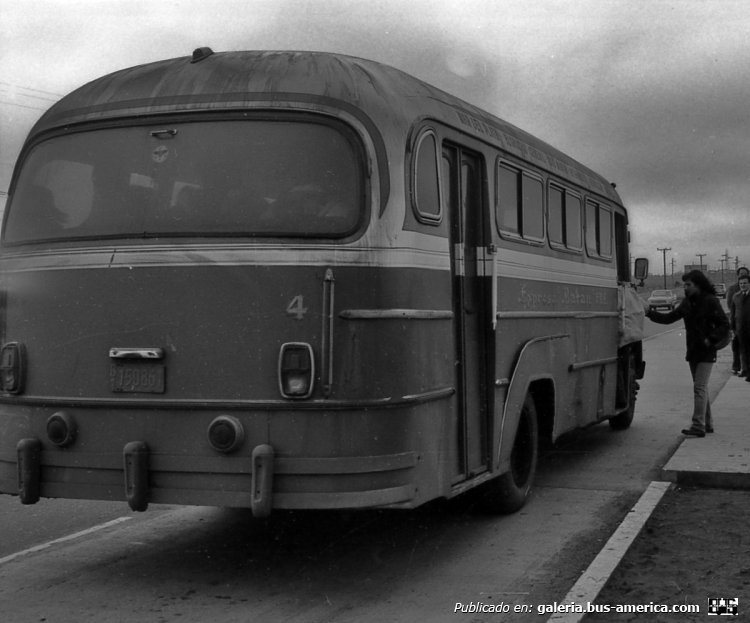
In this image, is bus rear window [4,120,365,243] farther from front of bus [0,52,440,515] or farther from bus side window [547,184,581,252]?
bus side window [547,184,581,252]

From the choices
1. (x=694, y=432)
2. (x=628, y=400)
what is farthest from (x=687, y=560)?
(x=628, y=400)

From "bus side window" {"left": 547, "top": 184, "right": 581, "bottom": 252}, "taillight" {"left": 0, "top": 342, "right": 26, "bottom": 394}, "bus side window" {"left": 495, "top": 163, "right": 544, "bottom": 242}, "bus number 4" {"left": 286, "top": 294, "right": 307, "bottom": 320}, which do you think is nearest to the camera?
"bus number 4" {"left": 286, "top": 294, "right": 307, "bottom": 320}

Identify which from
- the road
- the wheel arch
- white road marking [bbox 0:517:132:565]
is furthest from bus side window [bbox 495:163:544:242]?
white road marking [bbox 0:517:132:565]

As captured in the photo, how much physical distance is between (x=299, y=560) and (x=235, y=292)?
1.88 m

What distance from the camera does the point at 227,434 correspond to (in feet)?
18.1

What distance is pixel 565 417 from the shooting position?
9047 mm

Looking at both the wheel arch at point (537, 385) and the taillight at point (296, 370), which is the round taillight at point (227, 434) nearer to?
the taillight at point (296, 370)

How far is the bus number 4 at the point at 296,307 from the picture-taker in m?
5.54

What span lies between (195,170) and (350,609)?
8.21 feet

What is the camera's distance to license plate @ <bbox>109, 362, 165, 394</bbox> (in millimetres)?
5727

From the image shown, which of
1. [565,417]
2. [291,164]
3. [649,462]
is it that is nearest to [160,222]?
[291,164]

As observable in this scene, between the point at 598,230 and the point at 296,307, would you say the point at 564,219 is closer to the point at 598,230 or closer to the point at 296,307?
the point at 598,230

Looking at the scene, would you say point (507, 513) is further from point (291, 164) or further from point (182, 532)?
point (291, 164)

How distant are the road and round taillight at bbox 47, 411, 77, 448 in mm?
838
